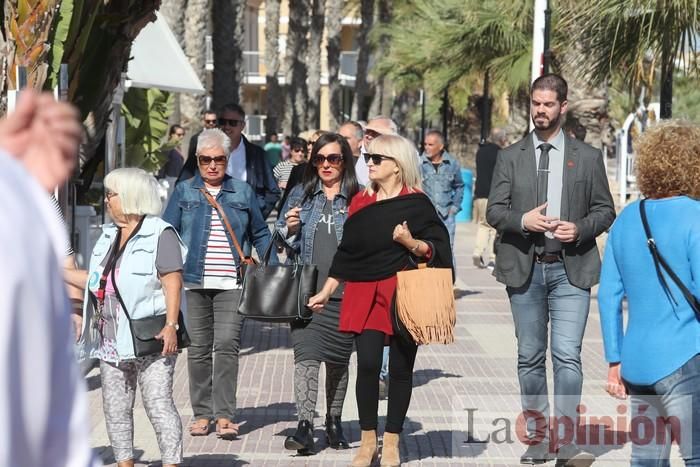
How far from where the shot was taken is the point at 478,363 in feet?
33.1

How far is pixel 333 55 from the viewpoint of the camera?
45.6 meters

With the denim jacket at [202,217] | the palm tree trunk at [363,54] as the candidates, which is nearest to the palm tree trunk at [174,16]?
the denim jacket at [202,217]

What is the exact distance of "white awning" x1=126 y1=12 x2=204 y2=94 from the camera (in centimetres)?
1534

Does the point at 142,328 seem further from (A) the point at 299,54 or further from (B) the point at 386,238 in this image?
(A) the point at 299,54

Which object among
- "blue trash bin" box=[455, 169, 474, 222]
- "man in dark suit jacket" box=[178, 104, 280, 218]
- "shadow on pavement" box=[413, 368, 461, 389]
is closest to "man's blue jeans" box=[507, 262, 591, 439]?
"shadow on pavement" box=[413, 368, 461, 389]

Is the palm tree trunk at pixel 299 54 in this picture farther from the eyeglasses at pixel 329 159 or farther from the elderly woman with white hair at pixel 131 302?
the elderly woman with white hair at pixel 131 302

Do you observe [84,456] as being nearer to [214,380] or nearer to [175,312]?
[175,312]

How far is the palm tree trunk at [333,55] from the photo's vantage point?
43819mm

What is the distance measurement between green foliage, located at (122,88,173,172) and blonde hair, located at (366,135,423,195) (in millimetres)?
11379

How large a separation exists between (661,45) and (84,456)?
10.8 meters

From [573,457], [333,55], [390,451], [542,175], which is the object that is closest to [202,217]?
[390,451]

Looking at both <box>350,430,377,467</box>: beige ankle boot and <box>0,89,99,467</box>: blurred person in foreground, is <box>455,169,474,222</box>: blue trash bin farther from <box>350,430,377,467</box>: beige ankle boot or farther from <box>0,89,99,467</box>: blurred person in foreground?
<box>0,89,99,467</box>: blurred person in foreground

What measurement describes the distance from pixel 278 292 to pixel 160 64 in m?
9.93

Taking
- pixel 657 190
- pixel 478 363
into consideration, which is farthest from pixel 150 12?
pixel 657 190
